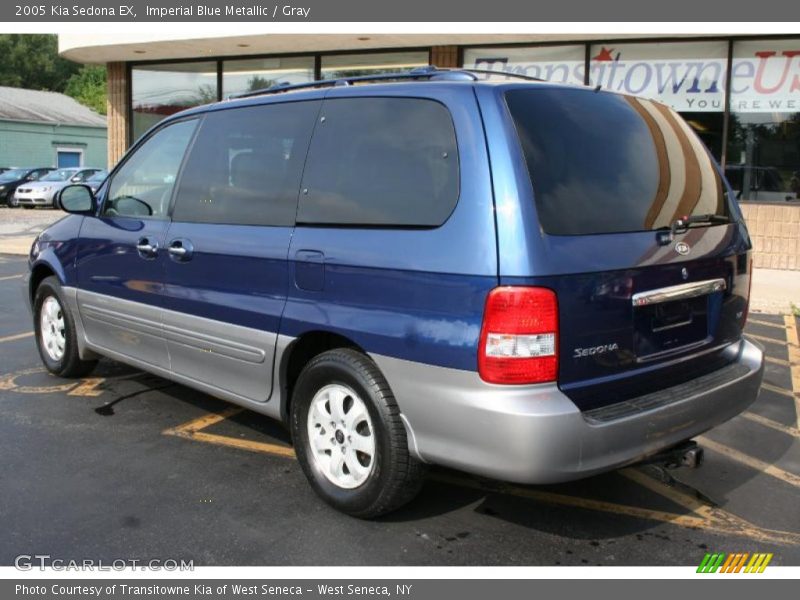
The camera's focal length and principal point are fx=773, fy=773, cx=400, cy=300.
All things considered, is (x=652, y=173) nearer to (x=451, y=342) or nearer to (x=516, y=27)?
(x=451, y=342)

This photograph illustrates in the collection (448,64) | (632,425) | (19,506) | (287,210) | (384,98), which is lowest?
(19,506)

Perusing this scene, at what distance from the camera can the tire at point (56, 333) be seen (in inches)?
219

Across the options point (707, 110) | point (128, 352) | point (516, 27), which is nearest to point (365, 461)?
point (128, 352)

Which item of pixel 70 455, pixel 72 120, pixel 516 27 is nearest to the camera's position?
pixel 70 455

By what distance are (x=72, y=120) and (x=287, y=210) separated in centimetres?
4338

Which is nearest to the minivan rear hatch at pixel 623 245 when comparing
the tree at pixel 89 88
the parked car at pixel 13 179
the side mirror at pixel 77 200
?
the side mirror at pixel 77 200

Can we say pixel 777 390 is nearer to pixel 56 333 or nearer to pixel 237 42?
pixel 56 333

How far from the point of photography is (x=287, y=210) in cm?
380

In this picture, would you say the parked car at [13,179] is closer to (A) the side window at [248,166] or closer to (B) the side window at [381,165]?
(A) the side window at [248,166]

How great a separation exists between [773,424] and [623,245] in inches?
104

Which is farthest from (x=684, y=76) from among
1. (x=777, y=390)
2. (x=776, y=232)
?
(x=777, y=390)

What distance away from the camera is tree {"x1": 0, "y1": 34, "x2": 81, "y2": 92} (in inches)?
2304

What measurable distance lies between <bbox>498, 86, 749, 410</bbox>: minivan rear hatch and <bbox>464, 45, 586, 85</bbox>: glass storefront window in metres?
8.95

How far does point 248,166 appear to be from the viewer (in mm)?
4129
